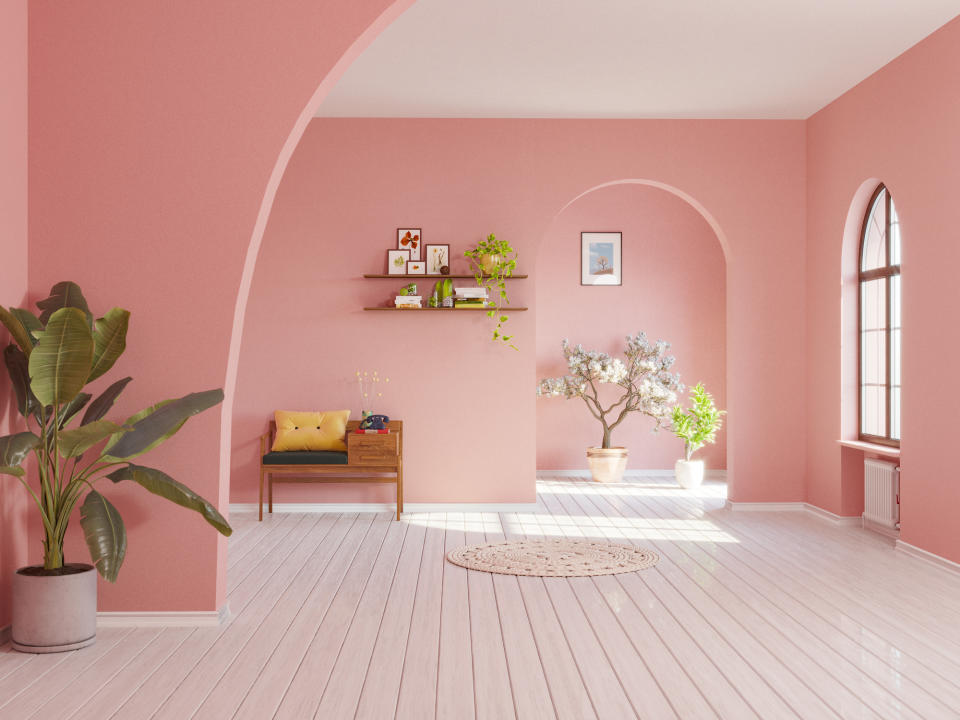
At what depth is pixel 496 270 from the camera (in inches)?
294

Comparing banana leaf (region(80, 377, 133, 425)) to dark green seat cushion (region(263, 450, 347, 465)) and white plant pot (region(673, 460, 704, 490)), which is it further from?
white plant pot (region(673, 460, 704, 490))

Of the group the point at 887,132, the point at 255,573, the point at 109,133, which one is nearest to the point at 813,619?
the point at 255,573

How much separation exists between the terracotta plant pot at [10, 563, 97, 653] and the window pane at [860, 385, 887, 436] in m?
5.66

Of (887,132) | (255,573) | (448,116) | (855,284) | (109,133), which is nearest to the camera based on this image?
(109,133)

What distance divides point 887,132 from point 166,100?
4891mm

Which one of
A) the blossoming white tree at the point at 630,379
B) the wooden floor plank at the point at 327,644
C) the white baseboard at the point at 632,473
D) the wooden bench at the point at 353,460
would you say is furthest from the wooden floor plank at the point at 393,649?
the white baseboard at the point at 632,473

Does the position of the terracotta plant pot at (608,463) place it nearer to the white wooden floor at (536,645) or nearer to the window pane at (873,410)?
the window pane at (873,410)

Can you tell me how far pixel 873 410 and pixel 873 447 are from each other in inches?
20.2

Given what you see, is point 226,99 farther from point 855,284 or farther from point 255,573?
point 855,284

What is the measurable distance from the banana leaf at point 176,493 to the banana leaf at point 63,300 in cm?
78

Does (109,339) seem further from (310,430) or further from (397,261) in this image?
(397,261)

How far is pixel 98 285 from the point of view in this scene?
4.16 m

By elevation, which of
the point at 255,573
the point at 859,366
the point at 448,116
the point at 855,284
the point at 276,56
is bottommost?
the point at 255,573

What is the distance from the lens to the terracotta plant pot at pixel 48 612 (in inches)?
146
